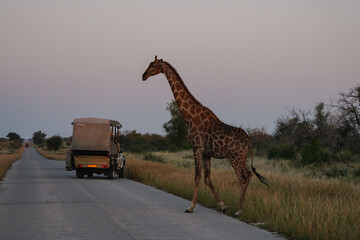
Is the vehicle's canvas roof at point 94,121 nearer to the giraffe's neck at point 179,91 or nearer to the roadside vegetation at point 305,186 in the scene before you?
the roadside vegetation at point 305,186

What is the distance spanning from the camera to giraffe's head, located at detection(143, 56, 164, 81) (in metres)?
13.4

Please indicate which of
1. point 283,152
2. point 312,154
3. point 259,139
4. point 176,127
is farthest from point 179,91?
point 176,127

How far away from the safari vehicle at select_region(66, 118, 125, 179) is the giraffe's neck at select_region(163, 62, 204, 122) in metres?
13.0

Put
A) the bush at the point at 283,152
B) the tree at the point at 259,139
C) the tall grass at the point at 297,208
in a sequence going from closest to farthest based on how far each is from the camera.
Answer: the tall grass at the point at 297,208
the bush at the point at 283,152
the tree at the point at 259,139

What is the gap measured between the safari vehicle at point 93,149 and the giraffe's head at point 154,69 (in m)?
13.1

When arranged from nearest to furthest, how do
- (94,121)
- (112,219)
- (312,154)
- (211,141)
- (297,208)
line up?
(112,219) < (297,208) < (211,141) < (94,121) < (312,154)

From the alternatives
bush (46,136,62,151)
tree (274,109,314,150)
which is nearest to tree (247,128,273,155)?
tree (274,109,314,150)

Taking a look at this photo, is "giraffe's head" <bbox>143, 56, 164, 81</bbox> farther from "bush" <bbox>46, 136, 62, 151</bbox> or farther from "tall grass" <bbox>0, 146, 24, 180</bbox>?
"bush" <bbox>46, 136, 62, 151</bbox>

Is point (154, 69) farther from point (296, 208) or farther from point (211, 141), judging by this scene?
point (296, 208)

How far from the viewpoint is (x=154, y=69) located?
13516 millimetres

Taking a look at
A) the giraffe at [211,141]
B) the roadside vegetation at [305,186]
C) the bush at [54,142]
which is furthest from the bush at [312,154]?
the bush at [54,142]

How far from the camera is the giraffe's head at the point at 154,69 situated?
13438 mm

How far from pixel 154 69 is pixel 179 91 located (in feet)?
2.75

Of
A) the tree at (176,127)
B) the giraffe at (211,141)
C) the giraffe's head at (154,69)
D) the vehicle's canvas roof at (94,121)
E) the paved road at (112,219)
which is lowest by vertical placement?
the paved road at (112,219)
